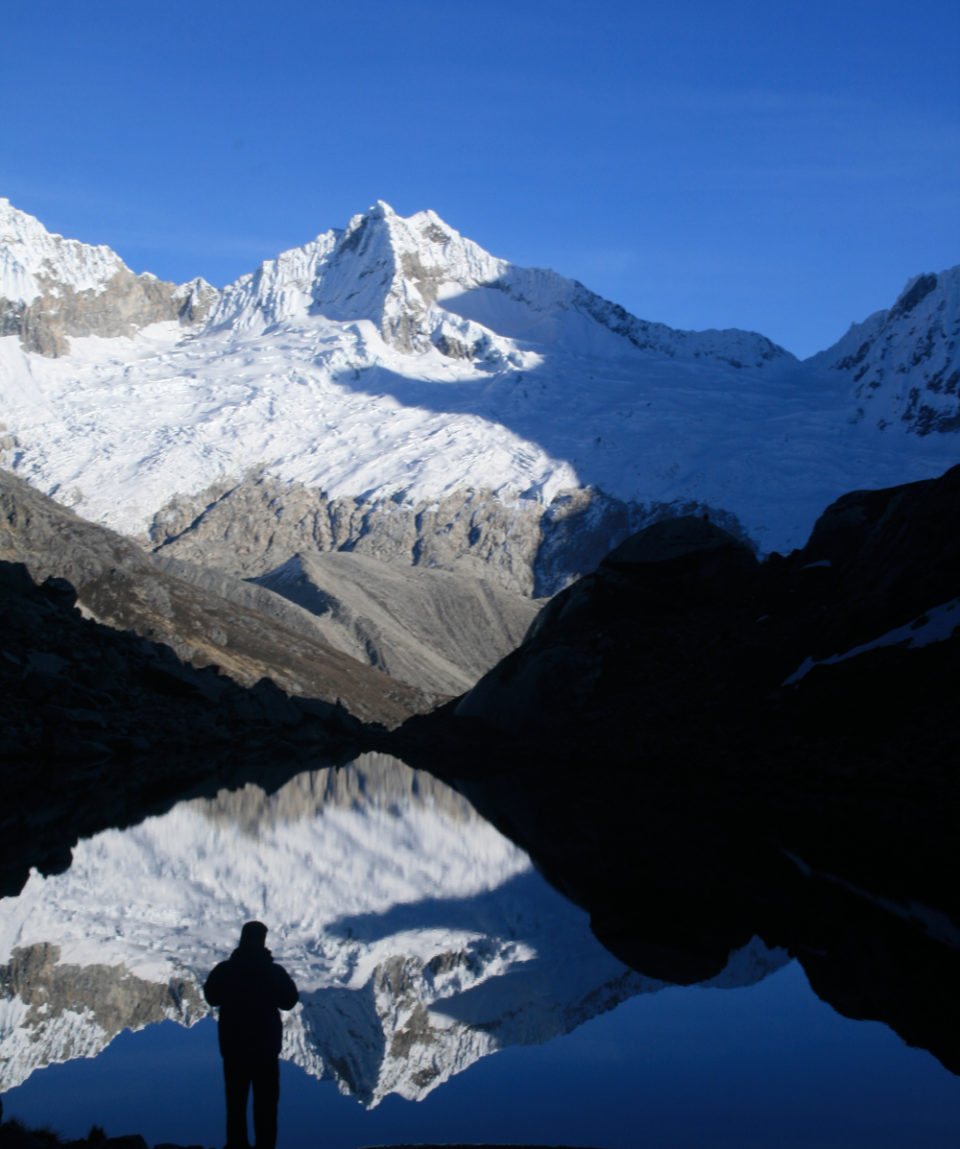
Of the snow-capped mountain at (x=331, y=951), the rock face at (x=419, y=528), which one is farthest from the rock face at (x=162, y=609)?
the rock face at (x=419, y=528)

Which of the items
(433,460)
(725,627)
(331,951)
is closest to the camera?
(331,951)

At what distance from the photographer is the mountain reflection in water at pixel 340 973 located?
7250 millimetres

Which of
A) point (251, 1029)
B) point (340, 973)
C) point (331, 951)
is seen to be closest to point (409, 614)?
point (331, 951)

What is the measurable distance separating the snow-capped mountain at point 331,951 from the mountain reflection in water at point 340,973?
0.08ft

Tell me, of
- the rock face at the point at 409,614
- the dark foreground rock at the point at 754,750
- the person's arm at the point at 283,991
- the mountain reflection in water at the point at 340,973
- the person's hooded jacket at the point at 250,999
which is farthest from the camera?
the rock face at the point at 409,614

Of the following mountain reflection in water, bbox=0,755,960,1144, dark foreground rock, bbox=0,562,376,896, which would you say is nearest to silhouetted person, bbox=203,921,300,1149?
mountain reflection in water, bbox=0,755,960,1144

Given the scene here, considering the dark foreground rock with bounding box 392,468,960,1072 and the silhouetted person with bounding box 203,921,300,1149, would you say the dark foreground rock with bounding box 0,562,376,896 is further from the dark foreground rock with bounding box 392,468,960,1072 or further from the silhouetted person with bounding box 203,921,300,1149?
the silhouetted person with bounding box 203,921,300,1149

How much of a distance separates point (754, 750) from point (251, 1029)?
66.6 feet

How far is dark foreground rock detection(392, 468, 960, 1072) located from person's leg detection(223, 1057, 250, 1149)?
4458 mm

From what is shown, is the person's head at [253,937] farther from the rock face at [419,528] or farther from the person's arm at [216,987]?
the rock face at [419,528]

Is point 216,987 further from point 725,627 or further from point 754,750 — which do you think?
point 725,627

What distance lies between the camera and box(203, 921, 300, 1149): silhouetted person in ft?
19.8

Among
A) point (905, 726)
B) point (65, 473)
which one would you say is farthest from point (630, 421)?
point (905, 726)

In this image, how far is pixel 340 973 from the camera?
30.9ft
